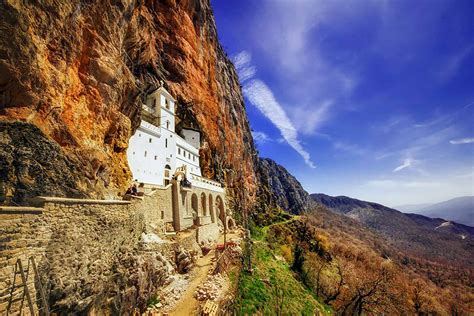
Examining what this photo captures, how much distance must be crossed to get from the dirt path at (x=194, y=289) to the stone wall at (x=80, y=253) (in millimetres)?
2621

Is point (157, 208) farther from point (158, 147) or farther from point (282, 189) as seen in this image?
point (282, 189)

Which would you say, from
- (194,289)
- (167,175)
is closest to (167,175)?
(167,175)

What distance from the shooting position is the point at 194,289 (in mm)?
17328

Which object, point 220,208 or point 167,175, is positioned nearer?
point 167,175

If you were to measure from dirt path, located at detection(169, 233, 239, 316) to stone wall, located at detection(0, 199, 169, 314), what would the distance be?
8.60 ft

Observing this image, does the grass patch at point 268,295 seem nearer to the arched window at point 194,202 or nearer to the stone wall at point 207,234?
the stone wall at point 207,234

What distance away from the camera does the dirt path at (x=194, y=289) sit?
15.1 m

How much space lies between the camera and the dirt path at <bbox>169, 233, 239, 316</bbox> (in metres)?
15.1

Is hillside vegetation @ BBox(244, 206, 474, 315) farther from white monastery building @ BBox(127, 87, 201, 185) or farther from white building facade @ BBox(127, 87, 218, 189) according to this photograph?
white monastery building @ BBox(127, 87, 201, 185)

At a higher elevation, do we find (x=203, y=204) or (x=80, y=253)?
(x=203, y=204)

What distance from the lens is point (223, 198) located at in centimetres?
4138

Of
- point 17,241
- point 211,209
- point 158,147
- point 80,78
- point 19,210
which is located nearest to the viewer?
point 17,241

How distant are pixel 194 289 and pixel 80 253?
975cm

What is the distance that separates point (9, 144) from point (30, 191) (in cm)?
222
